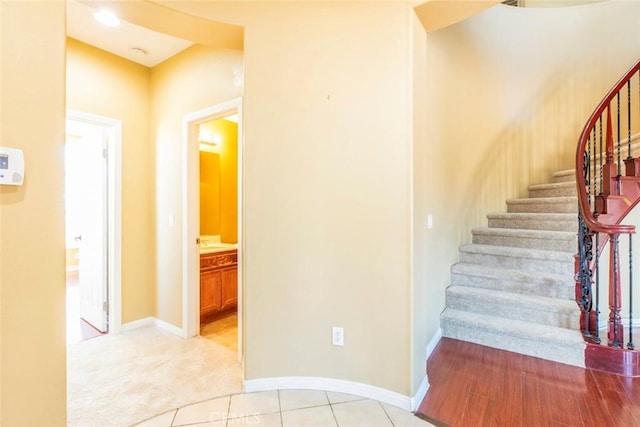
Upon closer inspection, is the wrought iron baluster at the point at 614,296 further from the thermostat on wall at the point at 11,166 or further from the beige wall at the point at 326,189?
the thermostat on wall at the point at 11,166

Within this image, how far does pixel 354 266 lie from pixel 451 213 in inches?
68.3

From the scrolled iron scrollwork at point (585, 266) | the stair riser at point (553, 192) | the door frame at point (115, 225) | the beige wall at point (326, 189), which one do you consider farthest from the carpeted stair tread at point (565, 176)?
the door frame at point (115, 225)

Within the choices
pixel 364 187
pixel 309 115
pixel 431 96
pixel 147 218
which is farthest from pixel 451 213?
pixel 147 218

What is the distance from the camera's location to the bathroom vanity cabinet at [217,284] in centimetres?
331

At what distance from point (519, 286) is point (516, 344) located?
0.57 metres

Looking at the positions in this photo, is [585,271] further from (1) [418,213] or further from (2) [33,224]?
(2) [33,224]

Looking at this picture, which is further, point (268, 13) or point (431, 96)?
point (431, 96)

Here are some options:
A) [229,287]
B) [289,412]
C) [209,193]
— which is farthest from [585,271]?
[209,193]

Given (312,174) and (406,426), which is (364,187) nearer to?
(312,174)

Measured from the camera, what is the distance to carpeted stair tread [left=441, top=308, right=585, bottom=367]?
7.83 feet

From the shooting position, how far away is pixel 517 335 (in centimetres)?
259

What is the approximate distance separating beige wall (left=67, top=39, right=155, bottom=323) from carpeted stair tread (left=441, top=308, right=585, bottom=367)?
3139 millimetres

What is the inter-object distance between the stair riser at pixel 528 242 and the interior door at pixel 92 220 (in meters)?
4.18

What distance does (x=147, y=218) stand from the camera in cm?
333
